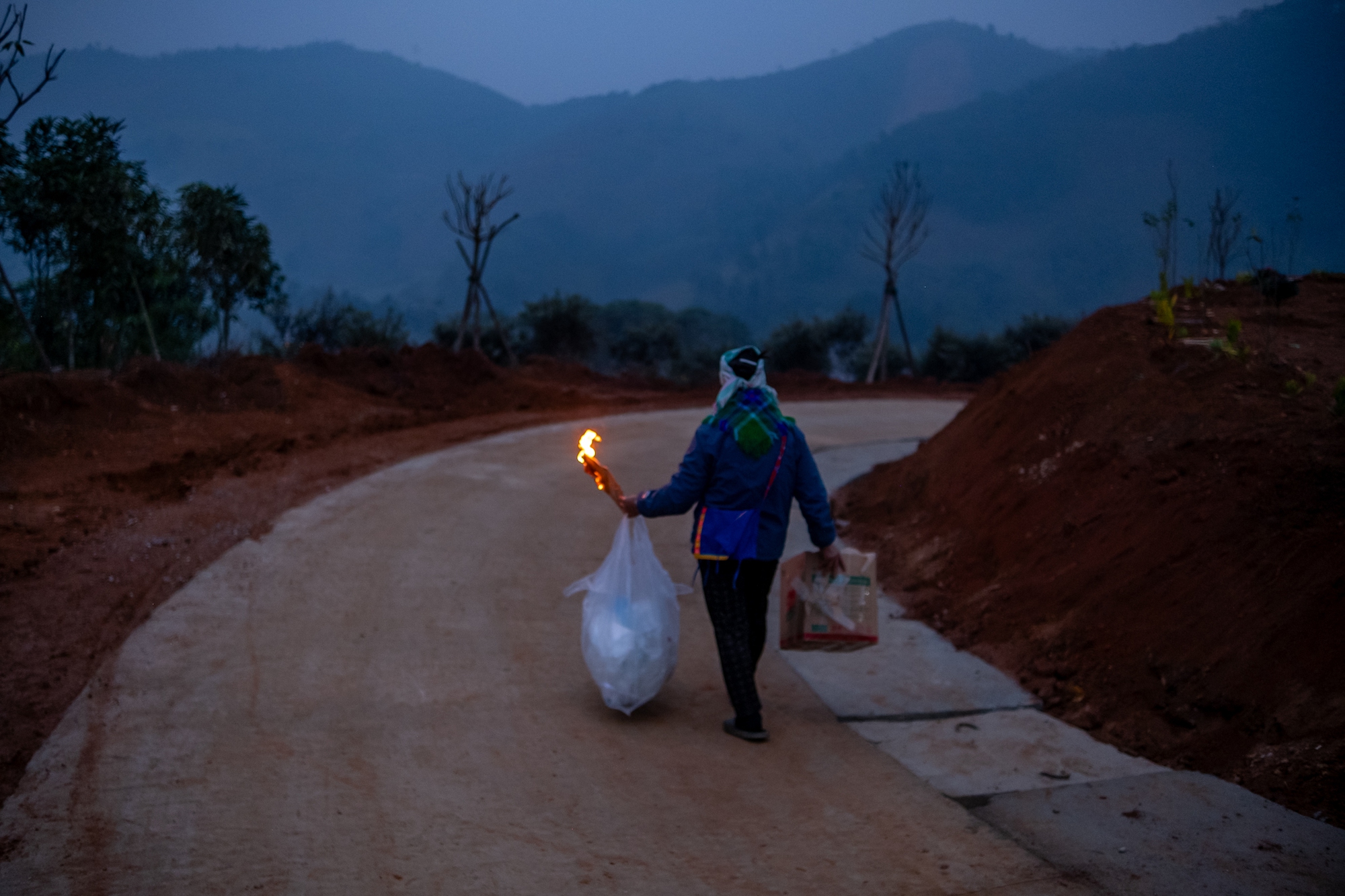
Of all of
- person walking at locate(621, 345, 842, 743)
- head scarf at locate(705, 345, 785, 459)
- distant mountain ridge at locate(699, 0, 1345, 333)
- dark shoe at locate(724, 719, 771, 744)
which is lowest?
dark shoe at locate(724, 719, 771, 744)

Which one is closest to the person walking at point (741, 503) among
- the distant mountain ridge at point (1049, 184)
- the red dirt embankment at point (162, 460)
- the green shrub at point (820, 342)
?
the red dirt embankment at point (162, 460)

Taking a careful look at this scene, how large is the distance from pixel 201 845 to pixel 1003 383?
30.1 ft

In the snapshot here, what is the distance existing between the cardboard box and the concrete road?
512 millimetres

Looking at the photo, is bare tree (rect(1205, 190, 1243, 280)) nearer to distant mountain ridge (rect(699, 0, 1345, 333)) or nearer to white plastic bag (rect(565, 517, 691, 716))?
white plastic bag (rect(565, 517, 691, 716))

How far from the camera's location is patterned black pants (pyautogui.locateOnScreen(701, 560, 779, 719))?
4.84 metres

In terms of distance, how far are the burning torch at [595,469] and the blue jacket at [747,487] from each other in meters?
0.18

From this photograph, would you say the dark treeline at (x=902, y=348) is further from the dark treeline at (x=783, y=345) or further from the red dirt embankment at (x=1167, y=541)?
the red dirt embankment at (x=1167, y=541)

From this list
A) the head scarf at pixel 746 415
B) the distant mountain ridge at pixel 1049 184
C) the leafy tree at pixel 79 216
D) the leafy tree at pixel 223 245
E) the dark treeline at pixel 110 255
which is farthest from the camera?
the distant mountain ridge at pixel 1049 184

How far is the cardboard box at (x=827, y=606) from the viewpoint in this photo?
4.90 meters

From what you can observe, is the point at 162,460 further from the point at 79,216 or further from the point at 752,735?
the point at 752,735

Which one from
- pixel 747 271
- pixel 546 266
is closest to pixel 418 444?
pixel 747 271

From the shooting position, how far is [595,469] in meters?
5.02

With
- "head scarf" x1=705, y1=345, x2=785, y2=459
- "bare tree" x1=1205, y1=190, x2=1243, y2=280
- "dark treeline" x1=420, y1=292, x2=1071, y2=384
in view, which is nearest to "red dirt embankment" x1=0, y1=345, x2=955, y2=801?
"head scarf" x1=705, y1=345, x2=785, y2=459

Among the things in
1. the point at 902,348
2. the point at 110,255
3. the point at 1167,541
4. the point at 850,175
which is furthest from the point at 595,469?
the point at 850,175
